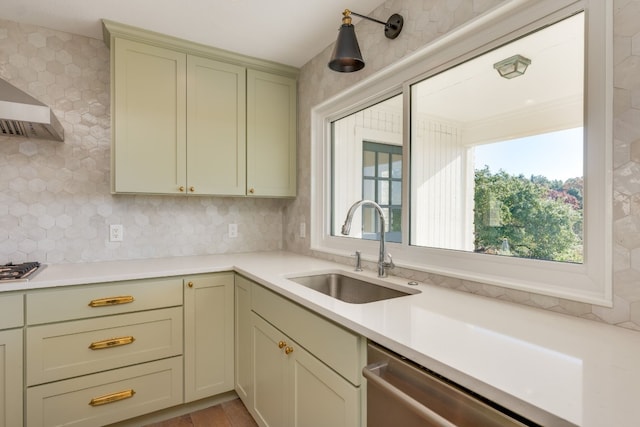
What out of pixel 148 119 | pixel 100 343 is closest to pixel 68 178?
pixel 148 119

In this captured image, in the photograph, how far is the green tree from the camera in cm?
117

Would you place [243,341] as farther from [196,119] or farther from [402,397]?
[196,119]

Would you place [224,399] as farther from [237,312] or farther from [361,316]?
[361,316]

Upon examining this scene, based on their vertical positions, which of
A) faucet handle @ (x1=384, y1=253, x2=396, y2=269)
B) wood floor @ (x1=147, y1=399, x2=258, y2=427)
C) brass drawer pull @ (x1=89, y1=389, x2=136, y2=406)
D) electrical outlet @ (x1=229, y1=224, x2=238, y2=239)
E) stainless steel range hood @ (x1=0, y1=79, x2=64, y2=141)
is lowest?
wood floor @ (x1=147, y1=399, x2=258, y2=427)

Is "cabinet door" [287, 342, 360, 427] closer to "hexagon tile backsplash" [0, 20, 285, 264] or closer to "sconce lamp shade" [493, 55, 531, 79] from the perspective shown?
"sconce lamp shade" [493, 55, 531, 79]

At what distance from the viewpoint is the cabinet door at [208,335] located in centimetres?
199

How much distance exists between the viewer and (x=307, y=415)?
52.2 inches

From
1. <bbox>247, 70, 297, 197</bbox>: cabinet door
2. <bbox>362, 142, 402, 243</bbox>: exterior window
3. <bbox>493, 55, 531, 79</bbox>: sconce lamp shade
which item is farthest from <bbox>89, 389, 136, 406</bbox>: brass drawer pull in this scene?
<bbox>493, 55, 531, 79</bbox>: sconce lamp shade

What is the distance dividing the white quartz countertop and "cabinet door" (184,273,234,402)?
2.24 ft

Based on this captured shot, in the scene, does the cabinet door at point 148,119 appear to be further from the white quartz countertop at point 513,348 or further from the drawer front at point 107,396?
the drawer front at point 107,396

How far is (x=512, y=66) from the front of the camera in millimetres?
1371

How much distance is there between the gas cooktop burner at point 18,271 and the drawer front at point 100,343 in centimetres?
25

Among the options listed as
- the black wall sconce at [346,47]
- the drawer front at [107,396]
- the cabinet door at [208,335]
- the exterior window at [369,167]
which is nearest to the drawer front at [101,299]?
the cabinet door at [208,335]

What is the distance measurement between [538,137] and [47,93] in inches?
105
